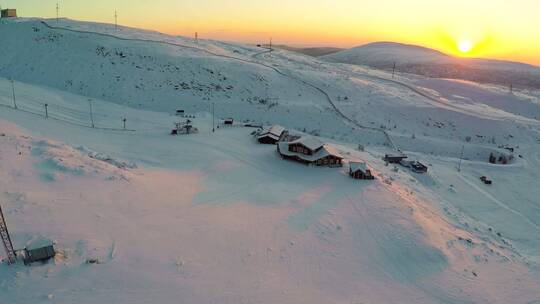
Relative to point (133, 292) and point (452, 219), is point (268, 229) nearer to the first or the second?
point (133, 292)

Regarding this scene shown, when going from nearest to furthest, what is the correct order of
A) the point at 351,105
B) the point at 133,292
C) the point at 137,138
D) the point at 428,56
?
the point at 133,292, the point at 137,138, the point at 351,105, the point at 428,56

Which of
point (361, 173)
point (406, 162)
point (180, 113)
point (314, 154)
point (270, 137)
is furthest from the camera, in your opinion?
point (180, 113)

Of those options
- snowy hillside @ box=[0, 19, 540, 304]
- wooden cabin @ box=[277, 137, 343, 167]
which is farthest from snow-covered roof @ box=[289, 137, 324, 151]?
snowy hillside @ box=[0, 19, 540, 304]

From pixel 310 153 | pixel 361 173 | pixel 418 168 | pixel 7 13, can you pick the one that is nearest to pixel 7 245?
pixel 361 173

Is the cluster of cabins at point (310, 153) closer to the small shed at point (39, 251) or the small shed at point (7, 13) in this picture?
the small shed at point (39, 251)

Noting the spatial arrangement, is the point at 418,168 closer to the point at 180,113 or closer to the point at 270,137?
the point at 270,137

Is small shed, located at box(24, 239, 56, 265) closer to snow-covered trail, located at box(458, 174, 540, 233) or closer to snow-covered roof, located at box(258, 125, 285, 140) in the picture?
snow-covered roof, located at box(258, 125, 285, 140)

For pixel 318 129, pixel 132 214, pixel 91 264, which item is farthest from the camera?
pixel 318 129

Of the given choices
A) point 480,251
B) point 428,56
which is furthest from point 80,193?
point 428,56
